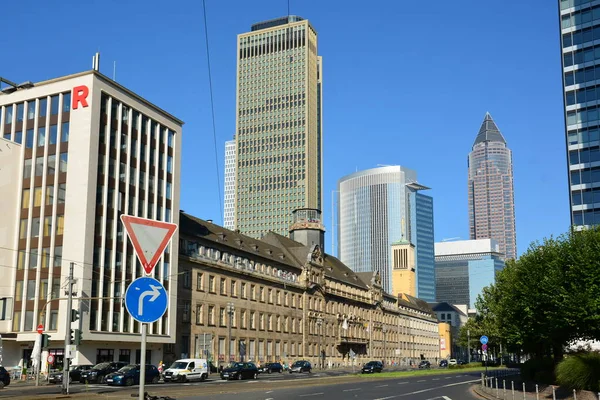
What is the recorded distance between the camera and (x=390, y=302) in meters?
156

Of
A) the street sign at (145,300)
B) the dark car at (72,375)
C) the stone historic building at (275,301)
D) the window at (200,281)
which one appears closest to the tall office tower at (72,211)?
the dark car at (72,375)

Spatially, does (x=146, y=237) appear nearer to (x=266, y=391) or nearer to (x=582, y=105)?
(x=266, y=391)

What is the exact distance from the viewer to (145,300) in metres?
8.60

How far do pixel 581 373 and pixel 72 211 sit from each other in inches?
1905

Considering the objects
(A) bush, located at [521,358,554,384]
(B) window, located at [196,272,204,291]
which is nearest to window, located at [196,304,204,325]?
(B) window, located at [196,272,204,291]

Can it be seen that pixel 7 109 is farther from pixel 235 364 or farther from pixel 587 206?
pixel 587 206

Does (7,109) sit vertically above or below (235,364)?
above

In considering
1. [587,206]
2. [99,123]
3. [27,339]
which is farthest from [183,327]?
[587,206]

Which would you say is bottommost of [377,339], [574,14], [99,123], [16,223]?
[377,339]

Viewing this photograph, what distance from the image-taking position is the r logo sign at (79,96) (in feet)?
210

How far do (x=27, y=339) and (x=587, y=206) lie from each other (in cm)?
6632

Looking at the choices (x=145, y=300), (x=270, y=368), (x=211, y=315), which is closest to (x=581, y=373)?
(x=145, y=300)

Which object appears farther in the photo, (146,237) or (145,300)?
(146,237)

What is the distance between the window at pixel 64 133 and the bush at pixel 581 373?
51.1 m
